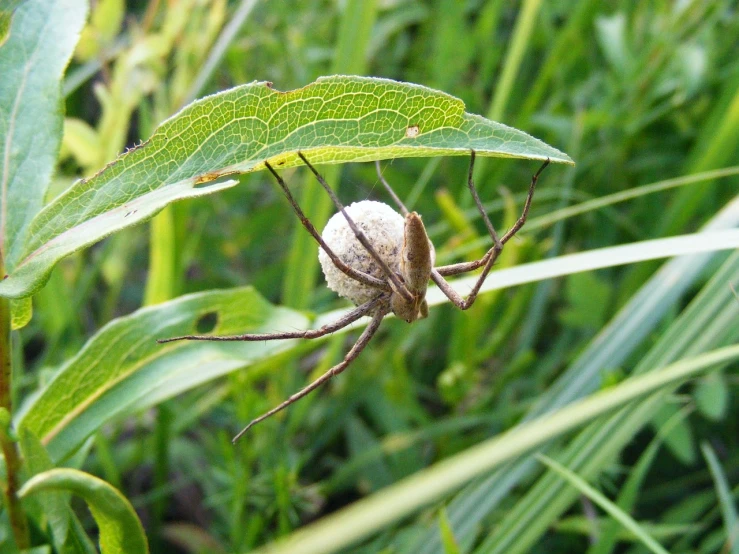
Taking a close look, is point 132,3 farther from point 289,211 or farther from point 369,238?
point 369,238

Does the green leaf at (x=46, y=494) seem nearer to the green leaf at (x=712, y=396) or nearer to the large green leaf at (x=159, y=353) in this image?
the large green leaf at (x=159, y=353)

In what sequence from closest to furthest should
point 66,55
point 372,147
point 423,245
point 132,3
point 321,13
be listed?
point 372,147, point 66,55, point 423,245, point 321,13, point 132,3

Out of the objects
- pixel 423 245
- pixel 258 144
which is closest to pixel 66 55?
pixel 258 144

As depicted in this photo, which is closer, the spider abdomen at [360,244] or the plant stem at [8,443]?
the plant stem at [8,443]

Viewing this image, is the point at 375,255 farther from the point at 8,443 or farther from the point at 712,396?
the point at 712,396

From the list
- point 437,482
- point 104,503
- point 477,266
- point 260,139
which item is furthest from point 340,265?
point 437,482

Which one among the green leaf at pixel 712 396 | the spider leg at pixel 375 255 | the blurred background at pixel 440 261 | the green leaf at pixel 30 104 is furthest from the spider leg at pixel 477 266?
the green leaf at pixel 712 396
